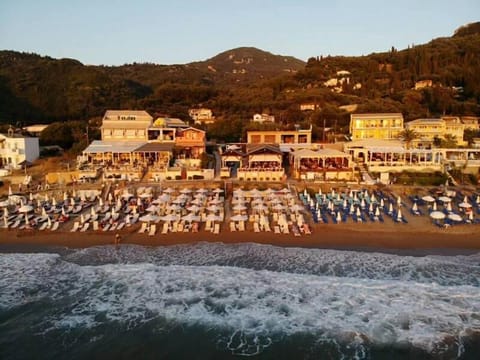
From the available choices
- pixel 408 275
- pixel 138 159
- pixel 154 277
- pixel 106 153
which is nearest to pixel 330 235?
pixel 408 275

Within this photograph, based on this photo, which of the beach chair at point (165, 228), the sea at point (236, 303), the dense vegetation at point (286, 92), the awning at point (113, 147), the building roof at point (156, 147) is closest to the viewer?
the sea at point (236, 303)

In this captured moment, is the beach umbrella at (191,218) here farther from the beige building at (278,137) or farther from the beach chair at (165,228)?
the beige building at (278,137)

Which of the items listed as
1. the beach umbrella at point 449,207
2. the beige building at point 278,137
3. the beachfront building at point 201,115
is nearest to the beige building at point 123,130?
the beige building at point 278,137

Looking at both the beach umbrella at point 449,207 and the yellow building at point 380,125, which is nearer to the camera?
the beach umbrella at point 449,207

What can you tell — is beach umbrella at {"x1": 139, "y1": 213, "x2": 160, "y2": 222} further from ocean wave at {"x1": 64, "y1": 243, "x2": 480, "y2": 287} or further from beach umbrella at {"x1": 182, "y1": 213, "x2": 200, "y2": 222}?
ocean wave at {"x1": 64, "y1": 243, "x2": 480, "y2": 287}

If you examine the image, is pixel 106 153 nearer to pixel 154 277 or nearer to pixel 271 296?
pixel 154 277

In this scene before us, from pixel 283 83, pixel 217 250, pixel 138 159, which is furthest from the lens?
pixel 283 83
